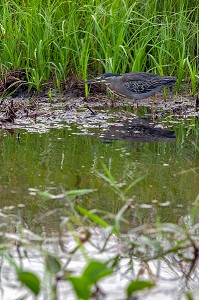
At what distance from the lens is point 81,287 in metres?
3.74

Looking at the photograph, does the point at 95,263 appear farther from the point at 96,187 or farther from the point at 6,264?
the point at 96,187

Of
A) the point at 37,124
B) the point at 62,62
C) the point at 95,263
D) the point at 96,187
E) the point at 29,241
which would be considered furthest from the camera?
the point at 62,62

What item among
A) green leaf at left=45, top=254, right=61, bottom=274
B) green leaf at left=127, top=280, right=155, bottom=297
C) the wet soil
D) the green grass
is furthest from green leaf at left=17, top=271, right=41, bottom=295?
the green grass

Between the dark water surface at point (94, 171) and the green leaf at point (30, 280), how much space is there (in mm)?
1089

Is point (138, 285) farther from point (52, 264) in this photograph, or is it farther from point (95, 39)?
point (95, 39)

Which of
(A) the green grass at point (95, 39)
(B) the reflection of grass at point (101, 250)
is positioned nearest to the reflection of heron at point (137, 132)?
(A) the green grass at point (95, 39)

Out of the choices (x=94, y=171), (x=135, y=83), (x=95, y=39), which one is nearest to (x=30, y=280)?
(x=94, y=171)

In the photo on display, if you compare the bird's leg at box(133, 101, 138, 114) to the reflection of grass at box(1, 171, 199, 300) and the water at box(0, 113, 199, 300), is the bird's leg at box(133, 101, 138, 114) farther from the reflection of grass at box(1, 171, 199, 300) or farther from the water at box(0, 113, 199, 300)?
the reflection of grass at box(1, 171, 199, 300)

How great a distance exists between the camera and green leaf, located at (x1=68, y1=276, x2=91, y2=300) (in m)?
3.74

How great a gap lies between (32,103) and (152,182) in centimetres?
291

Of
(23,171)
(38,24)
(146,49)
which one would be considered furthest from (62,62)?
(23,171)

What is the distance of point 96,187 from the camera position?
5.91m

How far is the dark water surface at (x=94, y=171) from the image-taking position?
544cm

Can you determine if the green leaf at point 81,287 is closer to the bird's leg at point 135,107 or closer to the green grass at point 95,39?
the bird's leg at point 135,107
